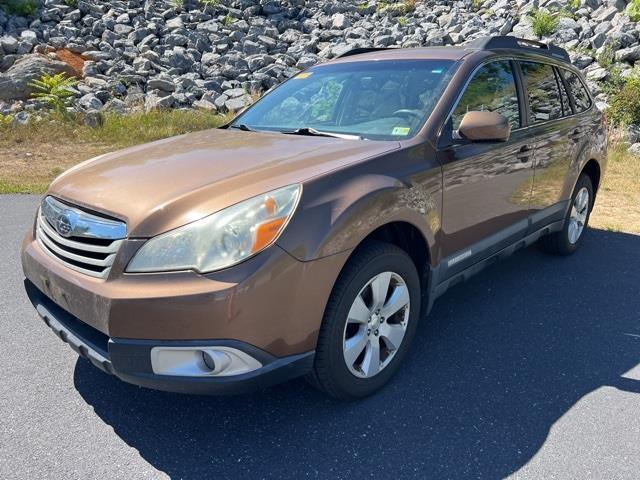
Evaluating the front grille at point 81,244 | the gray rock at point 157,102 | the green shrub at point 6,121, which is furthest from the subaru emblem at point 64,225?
the gray rock at point 157,102

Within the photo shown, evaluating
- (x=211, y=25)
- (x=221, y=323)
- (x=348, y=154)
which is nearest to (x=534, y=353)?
(x=348, y=154)

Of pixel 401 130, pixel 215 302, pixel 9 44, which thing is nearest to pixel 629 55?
pixel 401 130

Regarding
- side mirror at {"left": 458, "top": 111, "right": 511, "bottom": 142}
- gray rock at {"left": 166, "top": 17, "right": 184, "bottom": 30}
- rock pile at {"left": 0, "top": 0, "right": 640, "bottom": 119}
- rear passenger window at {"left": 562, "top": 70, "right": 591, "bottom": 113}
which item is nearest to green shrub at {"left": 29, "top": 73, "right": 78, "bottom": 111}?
rock pile at {"left": 0, "top": 0, "right": 640, "bottom": 119}

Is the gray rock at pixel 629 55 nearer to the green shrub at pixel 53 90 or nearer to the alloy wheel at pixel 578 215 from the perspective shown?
the alloy wheel at pixel 578 215

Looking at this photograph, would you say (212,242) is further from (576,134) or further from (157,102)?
(157,102)

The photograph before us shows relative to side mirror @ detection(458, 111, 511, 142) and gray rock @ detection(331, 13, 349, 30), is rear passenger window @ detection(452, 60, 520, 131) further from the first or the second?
gray rock @ detection(331, 13, 349, 30)

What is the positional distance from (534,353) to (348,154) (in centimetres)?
173

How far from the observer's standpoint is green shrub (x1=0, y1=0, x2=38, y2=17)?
649 inches

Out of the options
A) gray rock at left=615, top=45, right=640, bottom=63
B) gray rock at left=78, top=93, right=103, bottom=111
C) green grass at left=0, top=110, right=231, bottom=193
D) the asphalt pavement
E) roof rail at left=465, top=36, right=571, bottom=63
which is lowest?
green grass at left=0, top=110, right=231, bottom=193

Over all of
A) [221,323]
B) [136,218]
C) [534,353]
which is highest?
[136,218]

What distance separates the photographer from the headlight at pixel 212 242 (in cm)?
220

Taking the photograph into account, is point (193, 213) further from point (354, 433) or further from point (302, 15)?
point (302, 15)

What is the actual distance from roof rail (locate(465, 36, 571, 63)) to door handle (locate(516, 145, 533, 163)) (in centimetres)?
74

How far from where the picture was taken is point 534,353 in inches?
132
